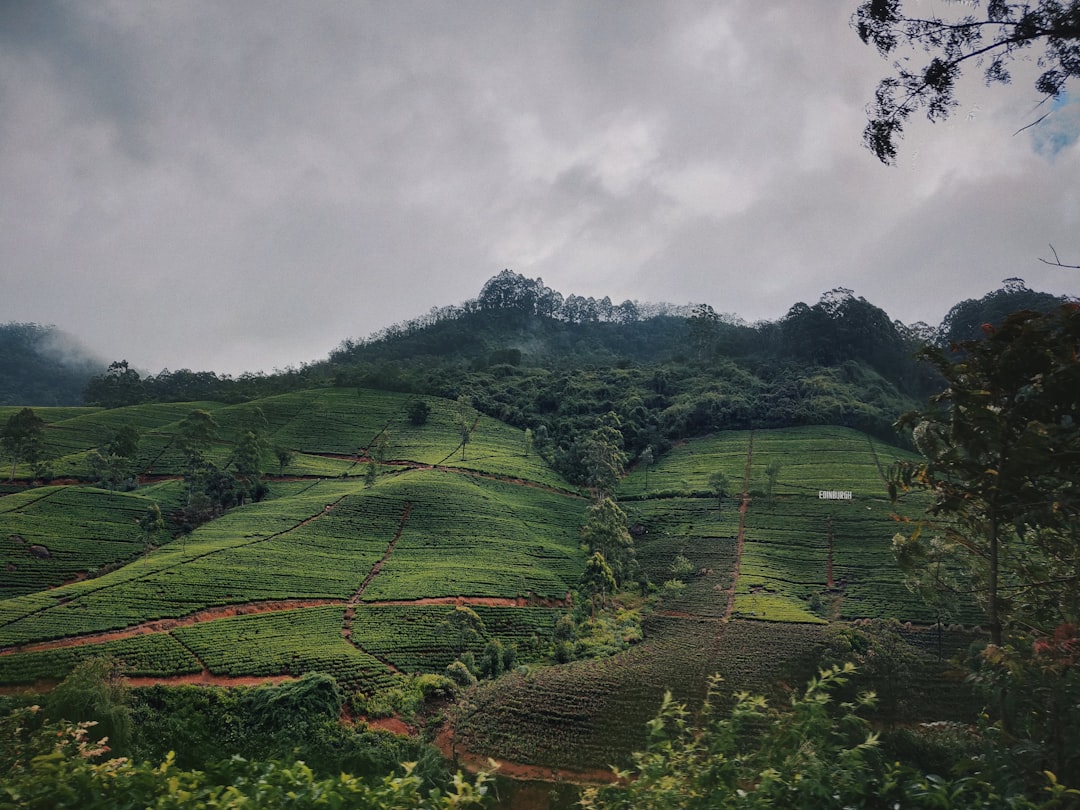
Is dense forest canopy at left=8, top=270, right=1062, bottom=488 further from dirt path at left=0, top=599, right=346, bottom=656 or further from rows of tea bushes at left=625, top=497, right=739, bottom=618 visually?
dirt path at left=0, top=599, right=346, bottom=656

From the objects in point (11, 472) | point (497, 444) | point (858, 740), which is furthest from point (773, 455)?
point (11, 472)

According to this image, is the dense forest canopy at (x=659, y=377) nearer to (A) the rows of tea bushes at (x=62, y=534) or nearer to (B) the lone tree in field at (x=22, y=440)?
(B) the lone tree in field at (x=22, y=440)

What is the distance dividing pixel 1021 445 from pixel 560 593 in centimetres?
4039

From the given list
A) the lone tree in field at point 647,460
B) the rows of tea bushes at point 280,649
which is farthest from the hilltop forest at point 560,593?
the lone tree in field at point 647,460

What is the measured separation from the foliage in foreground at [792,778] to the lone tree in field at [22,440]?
227 ft

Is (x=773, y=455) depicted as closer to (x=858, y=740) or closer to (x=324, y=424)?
(x=324, y=424)

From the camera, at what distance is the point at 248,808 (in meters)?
3.03

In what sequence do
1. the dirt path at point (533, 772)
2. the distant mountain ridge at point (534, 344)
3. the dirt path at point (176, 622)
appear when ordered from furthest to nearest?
the distant mountain ridge at point (534, 344) < the dirt path at point (176, 622) < the dirt path at point (533, 772)

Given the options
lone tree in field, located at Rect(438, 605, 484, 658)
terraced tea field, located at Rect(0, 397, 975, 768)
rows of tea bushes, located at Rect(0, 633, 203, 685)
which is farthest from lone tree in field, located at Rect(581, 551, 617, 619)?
rows of tea bushes, located at Rect(0, 633, 203, 685)

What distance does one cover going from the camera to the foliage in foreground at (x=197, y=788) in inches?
120

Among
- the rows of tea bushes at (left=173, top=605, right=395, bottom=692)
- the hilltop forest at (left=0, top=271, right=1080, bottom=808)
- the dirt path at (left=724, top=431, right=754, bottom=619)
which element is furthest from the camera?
the dirt path at (left=724, top=431, right=754, bottom=619)

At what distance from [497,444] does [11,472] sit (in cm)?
4923

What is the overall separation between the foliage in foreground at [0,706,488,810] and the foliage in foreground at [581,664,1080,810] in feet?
3.77

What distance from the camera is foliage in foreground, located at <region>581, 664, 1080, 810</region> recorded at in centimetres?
360
